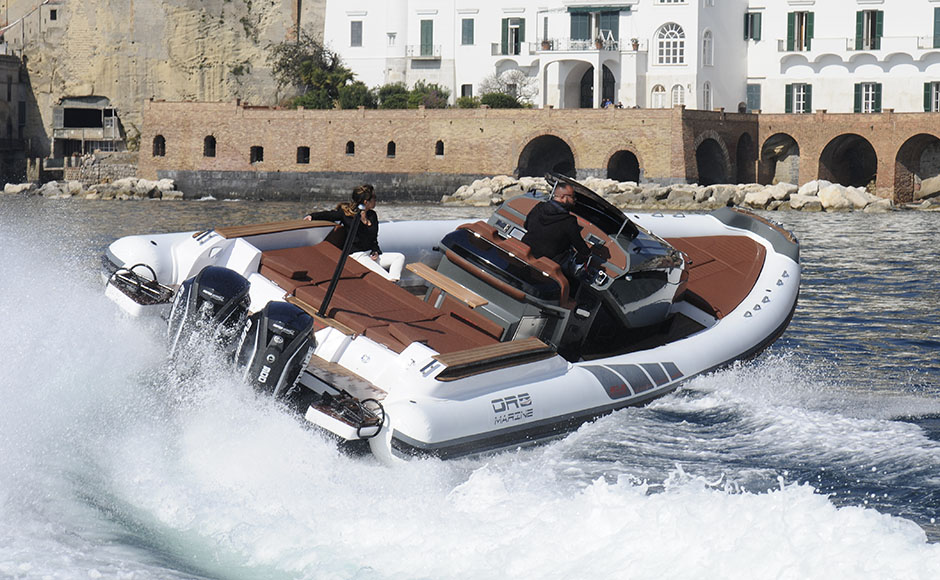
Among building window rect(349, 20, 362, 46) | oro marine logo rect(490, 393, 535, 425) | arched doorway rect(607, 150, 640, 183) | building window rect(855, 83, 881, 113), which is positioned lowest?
oro marine logo rect(490, 393, 535, 425)

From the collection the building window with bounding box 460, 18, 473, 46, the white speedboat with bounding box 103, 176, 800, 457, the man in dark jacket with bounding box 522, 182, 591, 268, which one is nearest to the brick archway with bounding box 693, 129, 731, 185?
the building window with bounding box 460, 18, 473, 46

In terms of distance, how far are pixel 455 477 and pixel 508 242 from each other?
255 cm

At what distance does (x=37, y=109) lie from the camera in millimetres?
55031

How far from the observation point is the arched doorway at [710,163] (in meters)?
44.4

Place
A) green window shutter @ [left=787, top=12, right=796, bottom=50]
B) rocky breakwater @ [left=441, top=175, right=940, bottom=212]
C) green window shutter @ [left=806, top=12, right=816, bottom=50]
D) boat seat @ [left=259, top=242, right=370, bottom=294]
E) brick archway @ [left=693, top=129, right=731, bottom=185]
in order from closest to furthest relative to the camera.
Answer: boat seat @ [left=259, top=242, right=370, bottom=294]
rocky breakwater @ [left=441, top=175, right=940, bottom=212]
brick archway @ [left=693, top=129, right=731, bottom=185]
green window shutter @ [left=806, top=12, right=816, bottom=50]
green window shutter @ [left=787, top=12, right=796, bottom=50]

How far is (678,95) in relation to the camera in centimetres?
4562

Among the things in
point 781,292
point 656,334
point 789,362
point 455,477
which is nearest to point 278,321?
point 455,477

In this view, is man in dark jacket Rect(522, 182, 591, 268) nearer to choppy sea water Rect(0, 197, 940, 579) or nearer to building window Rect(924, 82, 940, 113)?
choppy sea water Rect(0, 197, 940, 579)

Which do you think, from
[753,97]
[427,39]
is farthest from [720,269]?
[427,39]

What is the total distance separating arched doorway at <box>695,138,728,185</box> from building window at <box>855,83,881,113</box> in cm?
562

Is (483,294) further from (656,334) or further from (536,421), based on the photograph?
(656,334)

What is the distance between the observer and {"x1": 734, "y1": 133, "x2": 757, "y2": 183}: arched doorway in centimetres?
4491

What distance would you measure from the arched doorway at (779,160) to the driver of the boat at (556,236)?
121 feet

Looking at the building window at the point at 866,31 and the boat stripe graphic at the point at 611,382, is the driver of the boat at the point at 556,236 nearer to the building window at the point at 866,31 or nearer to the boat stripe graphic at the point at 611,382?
the boat stripe graphic at the point at 611,382
